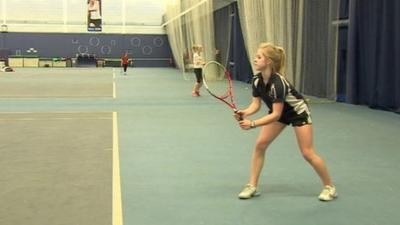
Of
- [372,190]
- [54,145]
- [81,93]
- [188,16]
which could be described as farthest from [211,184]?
[188,16]

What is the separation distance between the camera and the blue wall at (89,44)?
43375 millimetres

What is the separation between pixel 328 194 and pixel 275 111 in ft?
3.38

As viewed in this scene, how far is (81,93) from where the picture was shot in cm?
1773

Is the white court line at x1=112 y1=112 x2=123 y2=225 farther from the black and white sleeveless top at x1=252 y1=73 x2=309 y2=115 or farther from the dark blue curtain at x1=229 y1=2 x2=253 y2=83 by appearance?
the dark blue curtain at x1=229 y1=2 x2=253 y2=83

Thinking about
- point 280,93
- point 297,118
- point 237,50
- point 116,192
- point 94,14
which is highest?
point 94,14

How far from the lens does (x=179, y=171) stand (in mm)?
6438

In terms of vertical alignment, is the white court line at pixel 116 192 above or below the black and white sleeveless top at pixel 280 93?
below

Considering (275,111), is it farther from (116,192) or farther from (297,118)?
(116,192)

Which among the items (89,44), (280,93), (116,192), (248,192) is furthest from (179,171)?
(89,44)

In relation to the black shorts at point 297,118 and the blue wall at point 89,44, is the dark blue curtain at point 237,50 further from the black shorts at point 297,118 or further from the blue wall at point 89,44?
the black shorts at point 297,118

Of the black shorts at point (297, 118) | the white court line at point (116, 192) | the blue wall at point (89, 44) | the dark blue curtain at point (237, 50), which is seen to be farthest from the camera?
the blue wall at point (89, 44)

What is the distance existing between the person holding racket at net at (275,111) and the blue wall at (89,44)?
40138 mm

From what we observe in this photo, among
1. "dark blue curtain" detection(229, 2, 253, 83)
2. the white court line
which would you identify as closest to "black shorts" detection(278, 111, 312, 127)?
the white court line

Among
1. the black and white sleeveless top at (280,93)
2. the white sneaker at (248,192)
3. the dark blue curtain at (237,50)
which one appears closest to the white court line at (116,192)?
the white sneaker at (248,192)
